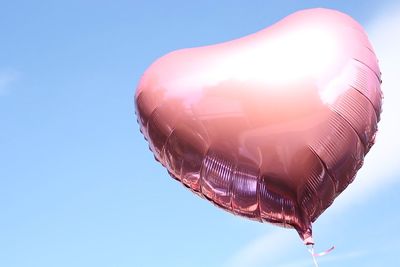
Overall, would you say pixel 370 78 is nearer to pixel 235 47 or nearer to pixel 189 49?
pixel 235 47

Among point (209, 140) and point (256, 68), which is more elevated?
point (256, 68)

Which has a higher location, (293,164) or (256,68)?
(256,68)

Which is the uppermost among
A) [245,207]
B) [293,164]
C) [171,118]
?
[171,118]

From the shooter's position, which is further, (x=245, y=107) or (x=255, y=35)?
(x=255, y=35)

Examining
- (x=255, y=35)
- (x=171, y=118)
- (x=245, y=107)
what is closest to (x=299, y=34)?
(x=255, y=35)

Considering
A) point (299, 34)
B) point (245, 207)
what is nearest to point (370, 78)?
point (299, 34)

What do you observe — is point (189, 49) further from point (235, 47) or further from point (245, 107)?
point (245, 107)
